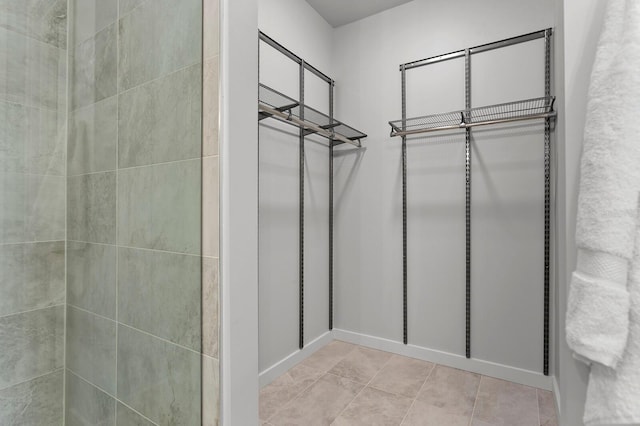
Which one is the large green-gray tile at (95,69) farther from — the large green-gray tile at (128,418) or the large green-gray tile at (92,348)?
the large green-gray tile at (128,418)

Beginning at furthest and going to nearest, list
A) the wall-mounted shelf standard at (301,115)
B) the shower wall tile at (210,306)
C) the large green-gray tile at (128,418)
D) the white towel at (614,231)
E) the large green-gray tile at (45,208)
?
the wall-mounted shelf standard at (301,115) < the large green-gray tile at (45,208) < the large green-gray tile at (128,418) < the shower wall tile at (210,306) < the white towel at (614,231)

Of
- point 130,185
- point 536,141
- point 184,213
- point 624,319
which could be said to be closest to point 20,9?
point 130,185

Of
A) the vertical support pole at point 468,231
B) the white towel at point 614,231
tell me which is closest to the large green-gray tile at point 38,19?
the white towel at point 614,231

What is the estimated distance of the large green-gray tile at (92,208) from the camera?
41.8 inches

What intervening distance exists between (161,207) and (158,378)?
0.48m

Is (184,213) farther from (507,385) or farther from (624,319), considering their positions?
(507,385)

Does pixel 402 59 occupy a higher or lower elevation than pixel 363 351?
higher

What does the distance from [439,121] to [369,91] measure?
0.58m

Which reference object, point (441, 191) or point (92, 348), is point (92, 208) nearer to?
point (92, 348)

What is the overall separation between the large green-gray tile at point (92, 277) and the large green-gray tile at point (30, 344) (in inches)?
3.6

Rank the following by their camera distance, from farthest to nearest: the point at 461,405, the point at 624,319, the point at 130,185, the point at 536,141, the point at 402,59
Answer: the point at 402,59, the point at 536,141, the point at 461,405, the point at 130,185, the point at 624,319

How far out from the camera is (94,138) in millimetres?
1116

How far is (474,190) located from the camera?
2.08 m

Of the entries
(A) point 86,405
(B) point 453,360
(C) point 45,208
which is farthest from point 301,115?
(B) point 453,360
